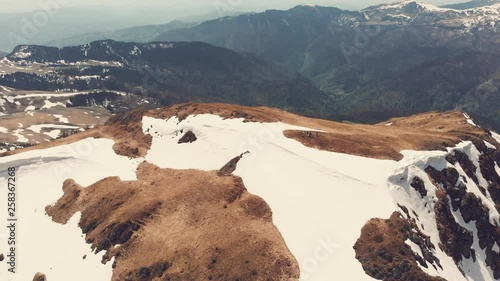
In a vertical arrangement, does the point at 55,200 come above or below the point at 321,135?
below

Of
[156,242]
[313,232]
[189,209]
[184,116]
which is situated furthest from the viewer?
[184,116]

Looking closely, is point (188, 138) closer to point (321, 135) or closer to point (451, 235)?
point (321, 135)

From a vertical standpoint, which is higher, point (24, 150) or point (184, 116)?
point (184, 116)

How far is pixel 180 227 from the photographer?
62.2 m

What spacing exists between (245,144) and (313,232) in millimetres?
33302

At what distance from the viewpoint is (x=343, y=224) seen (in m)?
57.7

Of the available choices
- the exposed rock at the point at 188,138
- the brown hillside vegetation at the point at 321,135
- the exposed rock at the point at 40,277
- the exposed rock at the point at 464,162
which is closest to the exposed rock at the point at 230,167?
the brown hillside vegetation at the point at 321,135

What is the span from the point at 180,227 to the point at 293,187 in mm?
20868

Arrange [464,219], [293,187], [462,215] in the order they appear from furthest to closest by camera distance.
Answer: [462,215] → [464,219] → [293,187]

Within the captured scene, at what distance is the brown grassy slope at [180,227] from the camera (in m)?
52.2

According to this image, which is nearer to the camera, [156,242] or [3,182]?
[156,242]

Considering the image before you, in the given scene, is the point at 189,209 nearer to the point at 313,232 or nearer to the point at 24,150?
the point at 313,232

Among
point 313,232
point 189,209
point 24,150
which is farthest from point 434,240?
point 24,150

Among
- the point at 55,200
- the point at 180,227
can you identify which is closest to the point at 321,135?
the point at 180,227
